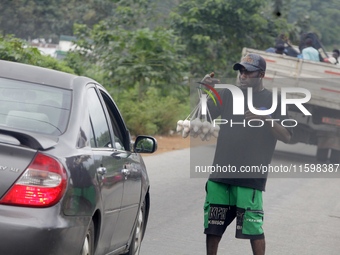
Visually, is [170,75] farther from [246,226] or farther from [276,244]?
[246,226]

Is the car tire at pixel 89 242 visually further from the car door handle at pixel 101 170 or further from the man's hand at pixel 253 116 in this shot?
the man's hand at pixel 253 116

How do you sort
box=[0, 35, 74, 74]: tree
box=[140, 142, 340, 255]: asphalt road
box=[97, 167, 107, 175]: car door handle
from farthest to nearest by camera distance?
box=[0, 35, 74, 74]: tree, box=[140, 142, 340, 255]: asphalt road, box=[97, 167, 107, 175]: car door handle

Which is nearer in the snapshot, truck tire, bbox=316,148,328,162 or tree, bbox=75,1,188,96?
truck tire, bbox=316,148,328,162

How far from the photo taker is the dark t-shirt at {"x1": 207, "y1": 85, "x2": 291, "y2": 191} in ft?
13.7

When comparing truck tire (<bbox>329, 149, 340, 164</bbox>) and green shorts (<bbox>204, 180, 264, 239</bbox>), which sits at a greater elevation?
green shorts (<bbox>204, 180, 264, 239</bbox>)

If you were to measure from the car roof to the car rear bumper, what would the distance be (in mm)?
1101

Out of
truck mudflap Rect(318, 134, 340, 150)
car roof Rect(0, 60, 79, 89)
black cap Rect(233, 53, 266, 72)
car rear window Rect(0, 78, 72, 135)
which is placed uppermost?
black cap Rect(233, 53, 266, 72)

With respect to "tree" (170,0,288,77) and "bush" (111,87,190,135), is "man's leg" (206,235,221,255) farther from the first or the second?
"tree" (170,0,288,77)

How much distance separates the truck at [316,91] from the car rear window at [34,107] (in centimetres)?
1083

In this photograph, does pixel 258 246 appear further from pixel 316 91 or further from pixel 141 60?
pixel 141 60

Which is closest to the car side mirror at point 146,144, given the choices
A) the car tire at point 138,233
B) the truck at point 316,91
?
the car tire at point 138,233

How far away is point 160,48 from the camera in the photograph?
1850cm

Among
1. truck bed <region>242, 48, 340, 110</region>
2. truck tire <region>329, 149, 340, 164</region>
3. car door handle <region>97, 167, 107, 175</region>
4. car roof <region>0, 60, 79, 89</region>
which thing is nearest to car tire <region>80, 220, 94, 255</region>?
car door handle <region>97, 167, 107, 175</region>

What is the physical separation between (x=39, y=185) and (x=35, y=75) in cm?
114
